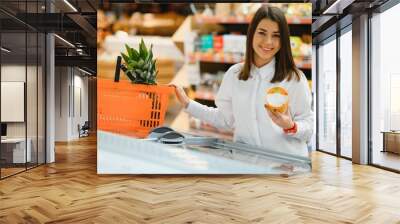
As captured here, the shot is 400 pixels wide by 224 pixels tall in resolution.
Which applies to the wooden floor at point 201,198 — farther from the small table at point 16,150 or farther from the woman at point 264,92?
the woman at point 264,92

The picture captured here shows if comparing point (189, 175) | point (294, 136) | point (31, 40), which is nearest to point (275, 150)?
point (294, 136)

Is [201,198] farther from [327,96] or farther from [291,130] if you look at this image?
[327,96]

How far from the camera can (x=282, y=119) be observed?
551cm

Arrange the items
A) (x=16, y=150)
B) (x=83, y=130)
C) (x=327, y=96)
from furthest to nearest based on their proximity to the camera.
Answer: (x=83, y=130), (x=327, y=96), (x=16, y=150)

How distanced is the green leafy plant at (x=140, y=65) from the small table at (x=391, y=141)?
401 centimetres

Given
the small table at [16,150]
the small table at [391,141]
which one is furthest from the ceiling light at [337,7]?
the small table at [16,150]

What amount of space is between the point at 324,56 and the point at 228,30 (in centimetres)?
495

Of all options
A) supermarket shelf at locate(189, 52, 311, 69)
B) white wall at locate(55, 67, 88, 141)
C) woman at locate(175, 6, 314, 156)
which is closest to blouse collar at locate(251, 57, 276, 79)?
woman at locate(175, 6, 314, 156)

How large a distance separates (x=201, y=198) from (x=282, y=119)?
164 cm

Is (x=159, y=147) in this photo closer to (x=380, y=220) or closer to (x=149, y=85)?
(x=149, y=85)

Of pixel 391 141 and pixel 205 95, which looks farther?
pixel 391 141

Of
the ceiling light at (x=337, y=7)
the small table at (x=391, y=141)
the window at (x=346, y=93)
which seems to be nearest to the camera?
the ceiling light at (x=337, y=7)

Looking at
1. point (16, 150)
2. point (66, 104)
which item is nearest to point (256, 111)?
point (16, 150)

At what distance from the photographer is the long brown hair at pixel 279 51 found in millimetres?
5559
